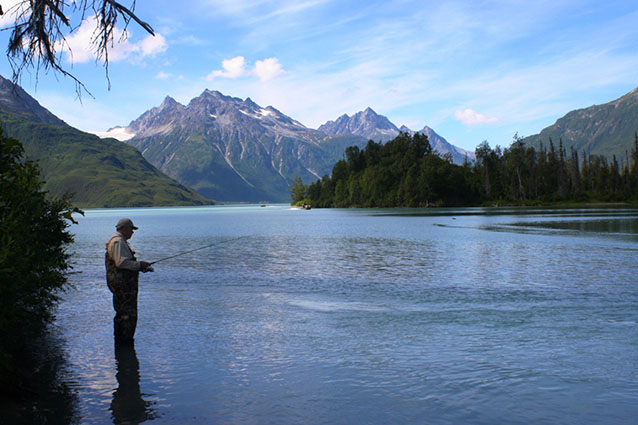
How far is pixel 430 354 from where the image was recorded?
1298cm

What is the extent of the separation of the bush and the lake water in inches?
57.5

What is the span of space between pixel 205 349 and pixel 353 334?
14.0ft

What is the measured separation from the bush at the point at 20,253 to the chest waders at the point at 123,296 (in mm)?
1619

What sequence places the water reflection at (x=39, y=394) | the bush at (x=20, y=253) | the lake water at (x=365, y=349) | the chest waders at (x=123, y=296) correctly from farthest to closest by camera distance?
the chest waders at (x=123, y=296), the lake water at (x=365, y=349), the water reflection at (x=39, y=394), the bush at (x=20, y=253)

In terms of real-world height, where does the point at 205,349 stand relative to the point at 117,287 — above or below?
below

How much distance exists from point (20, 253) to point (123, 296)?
3044 mm

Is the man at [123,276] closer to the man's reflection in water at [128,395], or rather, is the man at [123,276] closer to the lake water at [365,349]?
the man's reflection in water at [128,395]

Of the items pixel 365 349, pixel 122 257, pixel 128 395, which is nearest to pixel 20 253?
pixel 122 257


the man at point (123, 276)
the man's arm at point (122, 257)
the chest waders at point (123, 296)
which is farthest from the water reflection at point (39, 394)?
the man's arm at point (122, 257)

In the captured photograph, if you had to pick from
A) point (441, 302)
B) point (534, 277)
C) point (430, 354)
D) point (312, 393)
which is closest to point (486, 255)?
point (534, 277)

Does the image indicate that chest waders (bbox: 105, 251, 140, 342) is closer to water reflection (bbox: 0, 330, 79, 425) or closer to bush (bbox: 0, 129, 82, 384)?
water reflection (bbox: 0, 330, 79, 425)

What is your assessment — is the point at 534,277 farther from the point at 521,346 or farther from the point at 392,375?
the point at 392,375

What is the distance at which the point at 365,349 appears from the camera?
13.6m

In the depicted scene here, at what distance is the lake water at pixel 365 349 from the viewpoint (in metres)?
9.62
